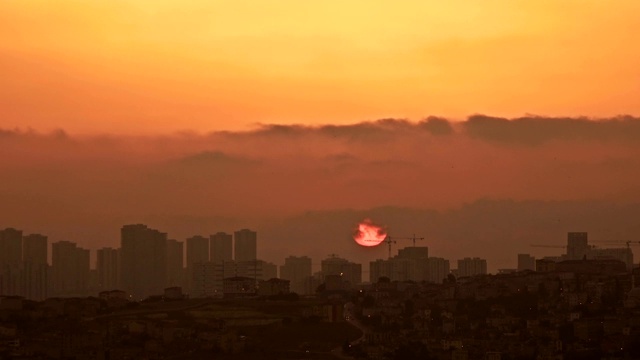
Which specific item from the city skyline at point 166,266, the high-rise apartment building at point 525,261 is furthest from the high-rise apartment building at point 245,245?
the high-rise apartment building at point 525,261

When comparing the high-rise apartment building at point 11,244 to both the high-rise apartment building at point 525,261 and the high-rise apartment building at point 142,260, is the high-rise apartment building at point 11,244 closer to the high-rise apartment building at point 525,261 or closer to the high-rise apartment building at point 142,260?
the high-rise apartment building at point 142,260

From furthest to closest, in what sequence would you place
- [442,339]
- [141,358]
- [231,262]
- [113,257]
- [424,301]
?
[113,257], [231,262], [424,301], [442,339], [141,358]

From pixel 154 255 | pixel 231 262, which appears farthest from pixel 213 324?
pixel 154 255

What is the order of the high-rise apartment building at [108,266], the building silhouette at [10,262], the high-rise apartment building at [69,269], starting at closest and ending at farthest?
the building silhouette at [10,262] < the high-rise apartment building at [69,269] < the high-rise apartment building at [108,266]

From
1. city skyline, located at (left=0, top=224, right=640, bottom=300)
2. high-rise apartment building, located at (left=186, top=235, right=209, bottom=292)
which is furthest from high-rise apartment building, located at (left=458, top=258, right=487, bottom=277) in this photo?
high-rise apartment building, located at (left=186, top=235, right=209, bottom=292)

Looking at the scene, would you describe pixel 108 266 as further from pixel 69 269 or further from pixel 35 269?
pixel 35 269

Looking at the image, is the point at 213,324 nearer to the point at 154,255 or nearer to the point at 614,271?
the point at 614,271
